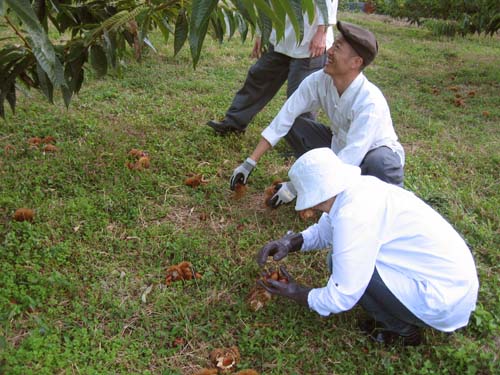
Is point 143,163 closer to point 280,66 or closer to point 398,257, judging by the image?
point 280,66

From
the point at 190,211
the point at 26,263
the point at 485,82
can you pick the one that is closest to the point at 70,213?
the point at 26,263

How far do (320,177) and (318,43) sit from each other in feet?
6.30

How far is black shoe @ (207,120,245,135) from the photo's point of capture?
425 centimetres

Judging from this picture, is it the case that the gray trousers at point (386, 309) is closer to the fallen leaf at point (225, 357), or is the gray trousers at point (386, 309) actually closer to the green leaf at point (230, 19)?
the fallen leaf at point (225, 357)

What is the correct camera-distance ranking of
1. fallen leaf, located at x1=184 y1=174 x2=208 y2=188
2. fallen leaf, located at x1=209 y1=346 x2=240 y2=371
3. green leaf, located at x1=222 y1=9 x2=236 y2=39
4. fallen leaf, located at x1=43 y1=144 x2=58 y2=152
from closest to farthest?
fallen leaf, located at x1=209 y1=346 x2=240 y2=371
green leaf, located at x1=222 y1=9 x2=236 y2=39
fallen leaf, located at x1=184 y1=174 x2=208 y2=188
fallen leaf, located at x1=43 y1=144 x2=58 y2=152

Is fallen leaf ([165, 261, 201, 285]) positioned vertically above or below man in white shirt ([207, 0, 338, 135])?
below

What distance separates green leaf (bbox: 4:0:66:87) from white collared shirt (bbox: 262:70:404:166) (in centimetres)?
167

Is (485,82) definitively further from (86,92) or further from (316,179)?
(316,179)

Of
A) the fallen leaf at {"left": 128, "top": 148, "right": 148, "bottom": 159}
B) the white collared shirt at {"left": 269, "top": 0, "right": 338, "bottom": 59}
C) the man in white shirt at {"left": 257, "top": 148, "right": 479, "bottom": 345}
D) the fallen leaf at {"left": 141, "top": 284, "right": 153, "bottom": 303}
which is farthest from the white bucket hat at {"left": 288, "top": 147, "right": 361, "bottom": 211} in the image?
the fallen leaf at {"left": 128, "top": 148, "right": 148, "bottom": 159}

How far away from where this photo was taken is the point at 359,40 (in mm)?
2789

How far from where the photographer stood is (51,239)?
284cm

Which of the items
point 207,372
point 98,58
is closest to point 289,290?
point 207,372

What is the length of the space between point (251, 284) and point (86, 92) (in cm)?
328

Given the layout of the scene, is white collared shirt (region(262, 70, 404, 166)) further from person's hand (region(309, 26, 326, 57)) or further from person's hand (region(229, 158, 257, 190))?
person's hand (region(309, 26, 326, 57))
